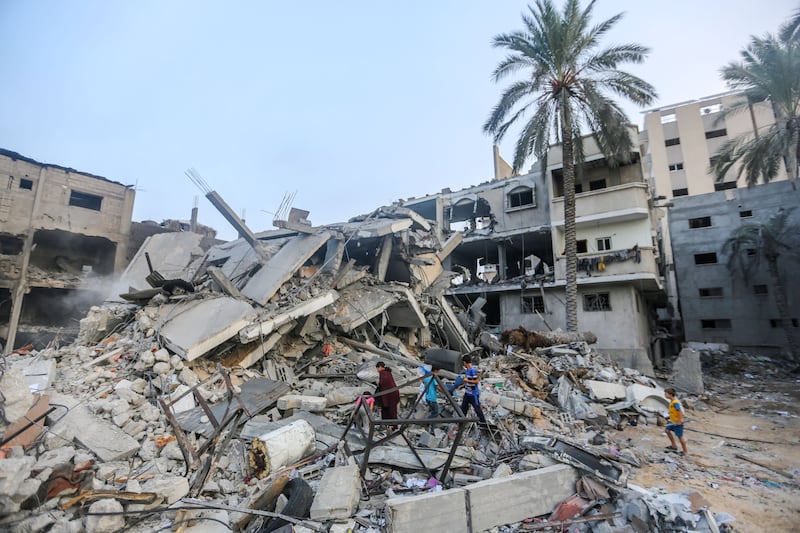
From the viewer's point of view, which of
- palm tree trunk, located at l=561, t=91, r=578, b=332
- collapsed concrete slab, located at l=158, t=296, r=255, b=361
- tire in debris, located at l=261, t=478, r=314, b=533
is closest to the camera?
tire in debris, located at l=261, t=478, r=314, b=533

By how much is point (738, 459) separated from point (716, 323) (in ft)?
66.7

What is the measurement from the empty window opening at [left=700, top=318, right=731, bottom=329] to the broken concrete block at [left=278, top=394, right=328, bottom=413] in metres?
25.6

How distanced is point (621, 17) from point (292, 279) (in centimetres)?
1451

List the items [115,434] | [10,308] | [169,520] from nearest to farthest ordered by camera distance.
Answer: [169,520] → [115,434] → [10,308]

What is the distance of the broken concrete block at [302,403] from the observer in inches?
248

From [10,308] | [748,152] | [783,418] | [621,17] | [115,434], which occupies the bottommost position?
[783,418]

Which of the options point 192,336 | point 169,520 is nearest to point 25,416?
point 169,520

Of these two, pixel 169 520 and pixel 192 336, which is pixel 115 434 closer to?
pixel 169 520

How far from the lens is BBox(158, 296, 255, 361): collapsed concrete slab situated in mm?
6684

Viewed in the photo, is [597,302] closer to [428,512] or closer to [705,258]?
[705,258]

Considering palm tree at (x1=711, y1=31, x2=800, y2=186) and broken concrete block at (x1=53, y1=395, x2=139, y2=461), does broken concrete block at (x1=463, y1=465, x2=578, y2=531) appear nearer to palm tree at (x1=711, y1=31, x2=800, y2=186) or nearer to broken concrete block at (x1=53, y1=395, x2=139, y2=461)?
broken concrete block at (x1=53, y1=395, x2=139, y2=461)

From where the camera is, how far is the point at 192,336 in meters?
6.86

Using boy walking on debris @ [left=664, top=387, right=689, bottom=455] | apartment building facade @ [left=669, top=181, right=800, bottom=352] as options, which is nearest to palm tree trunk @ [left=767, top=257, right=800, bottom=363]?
apartment building facade @ [left=669, top=181, right=800, bottom=352]

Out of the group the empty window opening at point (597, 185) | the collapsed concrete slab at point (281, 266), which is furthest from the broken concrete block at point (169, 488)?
the empty window opening at point (597, 185)
